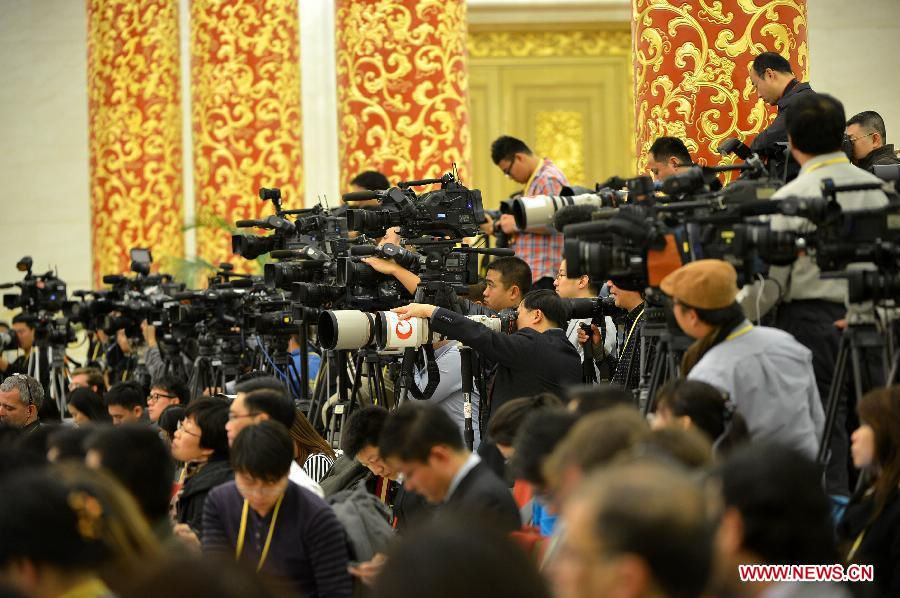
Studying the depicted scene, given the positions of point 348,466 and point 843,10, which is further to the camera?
point 843,10

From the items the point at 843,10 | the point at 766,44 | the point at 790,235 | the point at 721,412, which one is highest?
the point at 843,10

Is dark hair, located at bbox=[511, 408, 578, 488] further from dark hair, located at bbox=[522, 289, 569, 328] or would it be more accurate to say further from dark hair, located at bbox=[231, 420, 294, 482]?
dark hair, located at bbox=[522, 289, 569, 328]

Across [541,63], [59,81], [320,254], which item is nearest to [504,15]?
[541,63]

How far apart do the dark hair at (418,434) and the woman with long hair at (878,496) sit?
1.16 metres

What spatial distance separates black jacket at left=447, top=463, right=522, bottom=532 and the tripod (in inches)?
36.6

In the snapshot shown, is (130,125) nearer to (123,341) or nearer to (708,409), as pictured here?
(123,341)

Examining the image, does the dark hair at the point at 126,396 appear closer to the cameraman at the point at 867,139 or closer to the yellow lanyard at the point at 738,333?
the cameraman at the point at 867,139

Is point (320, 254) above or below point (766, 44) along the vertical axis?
below

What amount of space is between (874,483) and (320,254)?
4125 mm

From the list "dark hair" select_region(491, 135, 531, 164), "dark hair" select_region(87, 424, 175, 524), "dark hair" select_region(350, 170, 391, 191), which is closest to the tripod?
"dark hair" select_region(87, 424, 175, 524)

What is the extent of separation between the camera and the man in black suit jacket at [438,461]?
446cm

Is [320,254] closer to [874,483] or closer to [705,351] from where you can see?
[705,351]

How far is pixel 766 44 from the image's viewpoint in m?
7.32

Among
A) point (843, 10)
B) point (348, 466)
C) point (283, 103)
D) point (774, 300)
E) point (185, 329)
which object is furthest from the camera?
point (843, 10)
